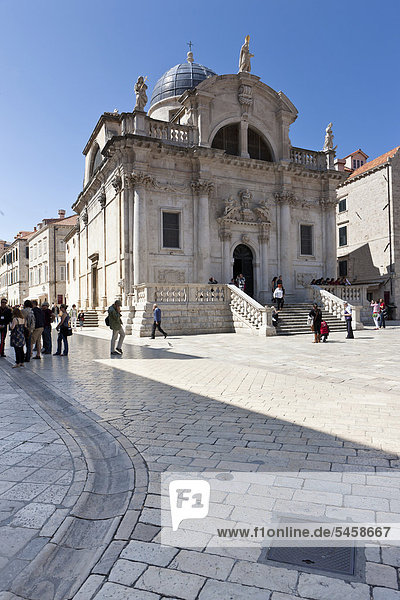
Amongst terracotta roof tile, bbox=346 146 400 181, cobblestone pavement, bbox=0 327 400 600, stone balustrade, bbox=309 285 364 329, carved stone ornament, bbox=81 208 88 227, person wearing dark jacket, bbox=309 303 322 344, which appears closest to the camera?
cobblestone pavement, bbox=0 327 400 600

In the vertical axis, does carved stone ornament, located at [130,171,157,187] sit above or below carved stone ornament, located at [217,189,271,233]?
above

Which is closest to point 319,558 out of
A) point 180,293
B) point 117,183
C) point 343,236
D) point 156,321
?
point 156,321

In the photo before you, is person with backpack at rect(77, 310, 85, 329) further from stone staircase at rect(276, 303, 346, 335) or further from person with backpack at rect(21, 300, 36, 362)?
person with backpack at rect(21, 300, 36, 362)

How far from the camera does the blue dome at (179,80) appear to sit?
31250 millimetres

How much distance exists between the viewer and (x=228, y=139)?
26.0 meters

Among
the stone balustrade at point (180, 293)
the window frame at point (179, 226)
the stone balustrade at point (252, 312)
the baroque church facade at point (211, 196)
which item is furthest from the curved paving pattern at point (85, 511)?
the window frame at point (179, 226)

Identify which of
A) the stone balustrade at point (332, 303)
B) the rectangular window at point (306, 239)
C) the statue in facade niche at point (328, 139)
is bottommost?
the stone balustrade at point (332, 303)

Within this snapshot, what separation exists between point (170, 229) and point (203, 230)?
6.45ft

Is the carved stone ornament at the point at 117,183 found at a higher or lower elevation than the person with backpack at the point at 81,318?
higher

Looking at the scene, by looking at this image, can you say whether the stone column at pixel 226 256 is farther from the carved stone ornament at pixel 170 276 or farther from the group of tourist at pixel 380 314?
the group of tourist at pixel 380 314

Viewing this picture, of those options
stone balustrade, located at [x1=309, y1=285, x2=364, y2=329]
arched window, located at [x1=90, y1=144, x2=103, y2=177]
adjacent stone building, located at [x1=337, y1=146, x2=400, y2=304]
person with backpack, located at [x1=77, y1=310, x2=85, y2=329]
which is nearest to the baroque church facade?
arched window, located at [x1=90, y1=144, x2=103, y2=177]

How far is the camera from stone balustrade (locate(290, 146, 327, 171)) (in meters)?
27.8

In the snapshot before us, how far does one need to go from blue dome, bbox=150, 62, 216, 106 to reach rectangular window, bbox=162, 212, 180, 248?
1307 cm

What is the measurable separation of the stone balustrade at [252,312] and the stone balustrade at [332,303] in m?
4.81
